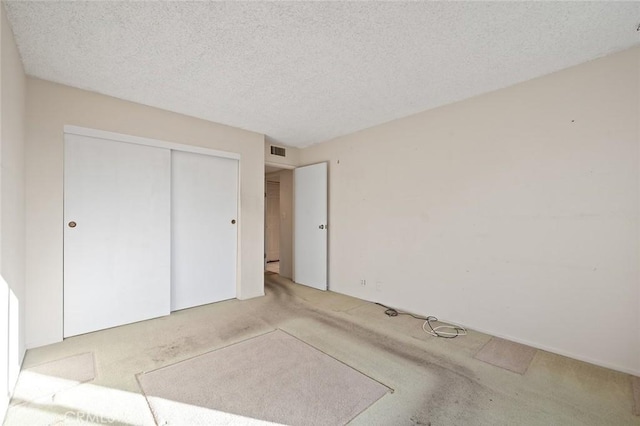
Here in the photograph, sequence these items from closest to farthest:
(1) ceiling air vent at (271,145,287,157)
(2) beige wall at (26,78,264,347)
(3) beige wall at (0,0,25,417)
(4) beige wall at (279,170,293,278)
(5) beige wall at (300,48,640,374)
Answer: (3) beige wall at (0,0,25,417), (5) beige wall at (300,48,640,374), (2) beige wall at (26,78,264,347), (1) ceiling air vent at (271,145,287,157), (4) beige wall at (279,170,293,278)

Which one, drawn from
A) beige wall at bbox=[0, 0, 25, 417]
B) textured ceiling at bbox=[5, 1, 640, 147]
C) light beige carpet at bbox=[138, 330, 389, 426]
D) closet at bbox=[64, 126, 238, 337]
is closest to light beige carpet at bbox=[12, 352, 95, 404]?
beige wall at bbox=[0, 0, 25, 417]

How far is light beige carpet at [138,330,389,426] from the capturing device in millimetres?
1693

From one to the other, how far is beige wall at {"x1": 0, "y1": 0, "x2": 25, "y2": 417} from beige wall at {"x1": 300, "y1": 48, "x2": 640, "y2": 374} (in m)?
3.57

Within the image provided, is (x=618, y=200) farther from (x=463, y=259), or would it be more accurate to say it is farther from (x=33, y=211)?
(x=33, y=211)

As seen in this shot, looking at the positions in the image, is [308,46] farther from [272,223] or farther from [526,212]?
[272,223]

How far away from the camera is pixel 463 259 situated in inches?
120

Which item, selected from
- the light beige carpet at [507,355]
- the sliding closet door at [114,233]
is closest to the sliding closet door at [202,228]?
the sliding closet door at [114,233]

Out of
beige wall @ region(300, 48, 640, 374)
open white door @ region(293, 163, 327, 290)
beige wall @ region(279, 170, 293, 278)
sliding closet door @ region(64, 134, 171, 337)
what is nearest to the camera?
→ beige wall @ region(300, 48, 640, 374)

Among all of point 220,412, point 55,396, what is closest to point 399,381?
point 220,412

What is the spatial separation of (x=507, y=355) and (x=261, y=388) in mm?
2136

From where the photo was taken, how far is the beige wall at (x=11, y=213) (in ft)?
5.53

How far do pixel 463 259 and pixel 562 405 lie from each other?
147cm

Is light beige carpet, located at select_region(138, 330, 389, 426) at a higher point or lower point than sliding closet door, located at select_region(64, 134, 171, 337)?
lower

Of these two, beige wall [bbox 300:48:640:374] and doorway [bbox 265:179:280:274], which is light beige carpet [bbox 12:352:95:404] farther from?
doorway [bbox 265:179:280:274]
